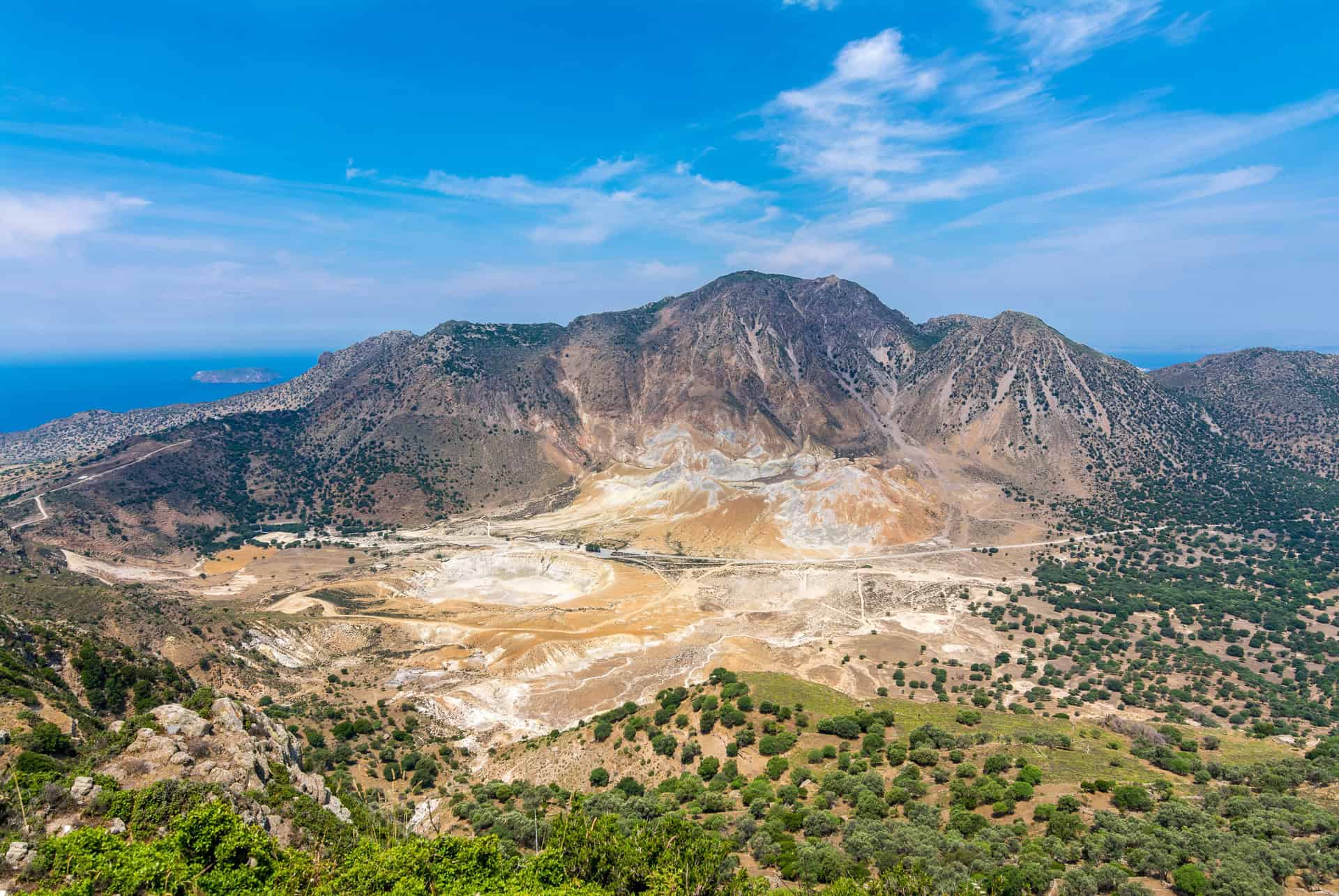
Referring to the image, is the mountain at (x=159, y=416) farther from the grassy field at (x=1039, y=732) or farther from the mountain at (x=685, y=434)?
the grassy field at (x=1039, y=732)

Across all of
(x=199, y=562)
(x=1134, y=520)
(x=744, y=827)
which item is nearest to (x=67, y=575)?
(x=199, y=562)

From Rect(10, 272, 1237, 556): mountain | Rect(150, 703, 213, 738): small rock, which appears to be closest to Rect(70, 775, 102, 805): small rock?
Rect(150, 703, 213, 738): small rock

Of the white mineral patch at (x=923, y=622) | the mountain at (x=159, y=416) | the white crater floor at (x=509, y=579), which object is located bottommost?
the white mineral patch at (x=923, y=622)

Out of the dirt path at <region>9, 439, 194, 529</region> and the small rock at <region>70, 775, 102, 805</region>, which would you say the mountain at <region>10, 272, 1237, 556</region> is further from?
the small rock at <region>70, 775, 102, 805</region>

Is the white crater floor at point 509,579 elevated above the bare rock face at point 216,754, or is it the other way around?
the bare rock face at point 216,754

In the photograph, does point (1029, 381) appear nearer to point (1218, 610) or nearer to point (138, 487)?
point (1218, 610)

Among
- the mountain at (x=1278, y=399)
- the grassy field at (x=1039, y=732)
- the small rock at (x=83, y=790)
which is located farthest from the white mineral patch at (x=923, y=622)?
the mountain at (x=1278, y=399)
